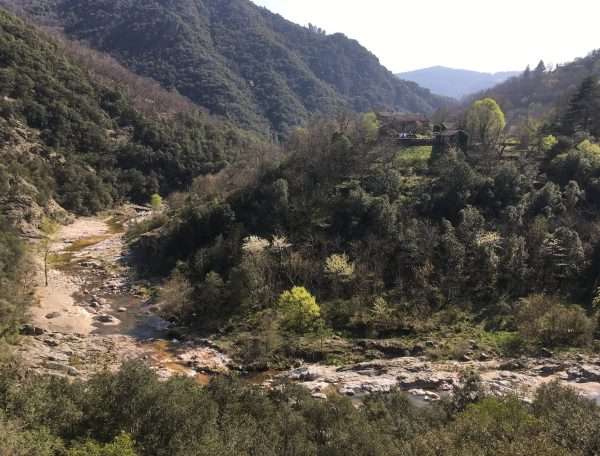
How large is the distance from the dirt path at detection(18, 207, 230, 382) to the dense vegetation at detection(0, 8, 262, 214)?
838 inches

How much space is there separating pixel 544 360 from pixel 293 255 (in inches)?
973

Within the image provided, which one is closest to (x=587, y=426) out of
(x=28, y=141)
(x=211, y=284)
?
(x=211, y=284)

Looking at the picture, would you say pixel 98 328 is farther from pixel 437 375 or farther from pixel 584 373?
pixel 584 373

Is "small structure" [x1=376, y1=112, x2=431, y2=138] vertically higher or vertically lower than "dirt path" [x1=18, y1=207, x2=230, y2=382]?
higher

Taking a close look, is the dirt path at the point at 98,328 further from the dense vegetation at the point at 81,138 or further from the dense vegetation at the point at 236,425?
the dense vegetation at the point at 81,138

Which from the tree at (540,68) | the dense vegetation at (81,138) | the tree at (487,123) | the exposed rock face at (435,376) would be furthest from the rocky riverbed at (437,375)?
the tree at (540,68)

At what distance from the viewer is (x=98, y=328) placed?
4062 cm

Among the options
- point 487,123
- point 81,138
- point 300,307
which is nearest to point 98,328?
point 300,307

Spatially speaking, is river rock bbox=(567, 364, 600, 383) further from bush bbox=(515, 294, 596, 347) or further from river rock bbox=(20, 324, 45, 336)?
river rock bbox=(20, 324, 45, 336)

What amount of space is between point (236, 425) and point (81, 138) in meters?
100

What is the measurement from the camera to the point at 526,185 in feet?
168

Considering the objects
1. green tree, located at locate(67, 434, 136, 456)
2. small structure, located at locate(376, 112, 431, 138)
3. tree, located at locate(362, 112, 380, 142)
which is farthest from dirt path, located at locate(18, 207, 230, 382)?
small structure, located at locate(376, 112, 431, 138)

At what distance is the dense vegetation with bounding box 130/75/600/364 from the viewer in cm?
4019

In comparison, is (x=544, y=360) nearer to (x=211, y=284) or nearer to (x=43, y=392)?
(x=211, y=284)
